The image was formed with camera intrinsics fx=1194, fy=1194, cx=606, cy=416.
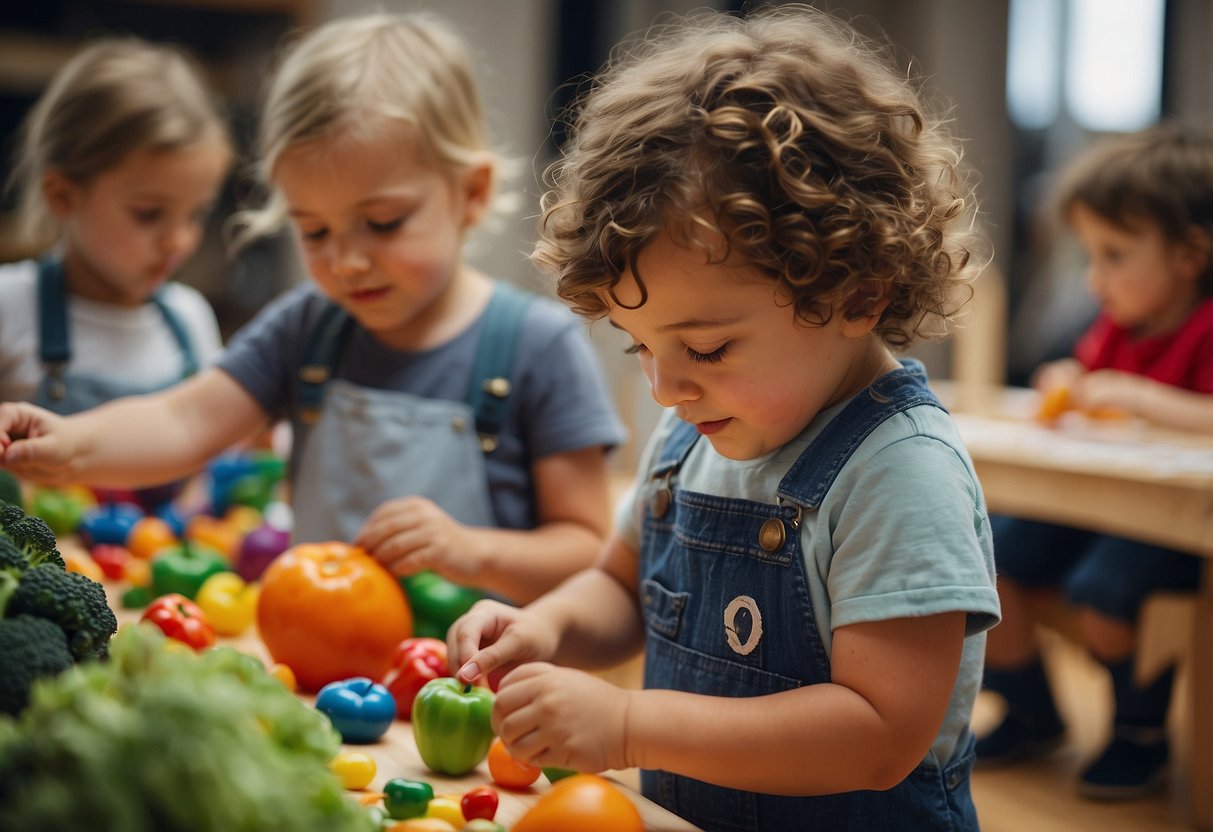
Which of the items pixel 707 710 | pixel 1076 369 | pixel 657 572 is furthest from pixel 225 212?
pixel 707 710

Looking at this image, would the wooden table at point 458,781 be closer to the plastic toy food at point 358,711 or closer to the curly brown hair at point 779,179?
the plastic toy food at point 358,711

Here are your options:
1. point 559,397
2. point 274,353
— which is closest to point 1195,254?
point 559,397

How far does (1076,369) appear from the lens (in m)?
2.46

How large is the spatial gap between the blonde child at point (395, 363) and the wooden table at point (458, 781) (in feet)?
0.84

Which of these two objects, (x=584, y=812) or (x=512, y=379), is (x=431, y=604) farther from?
(x=584, y=812)

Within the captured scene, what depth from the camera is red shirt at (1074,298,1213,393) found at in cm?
223

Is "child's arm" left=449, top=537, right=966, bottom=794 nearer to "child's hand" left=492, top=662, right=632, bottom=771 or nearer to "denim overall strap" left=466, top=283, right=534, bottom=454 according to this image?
"child's hand" left=492, top=662, right=632, bottom=771

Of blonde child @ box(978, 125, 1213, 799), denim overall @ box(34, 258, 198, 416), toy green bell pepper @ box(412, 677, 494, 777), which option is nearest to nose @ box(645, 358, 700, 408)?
toy green bell pepper @ box(412, 677, 494, 777)

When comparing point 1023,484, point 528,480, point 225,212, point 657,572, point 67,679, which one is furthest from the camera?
point 225,212

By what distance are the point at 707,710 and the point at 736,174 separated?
1.06 ft

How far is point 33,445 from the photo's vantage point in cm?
106

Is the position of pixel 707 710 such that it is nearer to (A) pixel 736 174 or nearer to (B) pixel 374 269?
(A) pixel 736 174

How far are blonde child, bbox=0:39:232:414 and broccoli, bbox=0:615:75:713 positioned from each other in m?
1.23

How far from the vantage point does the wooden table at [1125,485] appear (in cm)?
166
